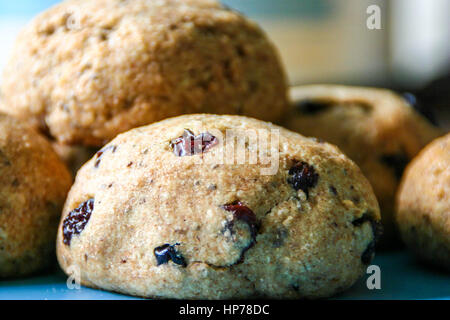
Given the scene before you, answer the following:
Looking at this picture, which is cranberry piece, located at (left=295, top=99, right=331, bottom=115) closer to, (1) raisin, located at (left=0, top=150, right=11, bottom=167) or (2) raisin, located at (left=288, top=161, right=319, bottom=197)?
(2) raisin, located at (left=288, top=161, right=319, bottom=197)

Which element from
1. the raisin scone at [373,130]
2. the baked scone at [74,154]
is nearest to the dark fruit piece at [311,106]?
the raisin scone at [373,130]

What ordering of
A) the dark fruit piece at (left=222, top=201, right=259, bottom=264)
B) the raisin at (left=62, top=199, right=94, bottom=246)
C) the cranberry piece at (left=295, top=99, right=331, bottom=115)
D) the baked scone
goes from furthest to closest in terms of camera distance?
the cranberry piece at (left=295, top=99, right=331, bottom=115) < the baked scone < the raisin at (left=62, top=199, right=94, bottom=246) < the dark fruit piece at (left=222, top=201, right=259, bottom=264)

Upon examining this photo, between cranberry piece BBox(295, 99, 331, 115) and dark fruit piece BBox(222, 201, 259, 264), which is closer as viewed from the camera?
dark fruit piece BBox(222, 201, 259, 264)

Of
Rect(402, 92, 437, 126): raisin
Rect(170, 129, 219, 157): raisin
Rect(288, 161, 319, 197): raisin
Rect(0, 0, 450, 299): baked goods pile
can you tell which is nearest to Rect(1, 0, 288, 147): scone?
Rect(0, 0, 450, 299): baked goods pile

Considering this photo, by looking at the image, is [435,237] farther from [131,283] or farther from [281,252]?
[131,283]

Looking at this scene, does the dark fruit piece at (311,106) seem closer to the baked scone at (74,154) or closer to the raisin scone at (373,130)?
the raisin scone at (373,130)

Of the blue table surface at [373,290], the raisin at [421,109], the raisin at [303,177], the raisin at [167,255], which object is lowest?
the blue table surface at [373,290]
